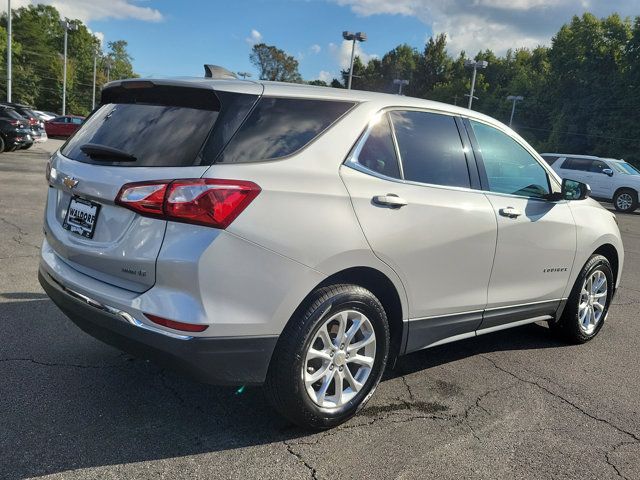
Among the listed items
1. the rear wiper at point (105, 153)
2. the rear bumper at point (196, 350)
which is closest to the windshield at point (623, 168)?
the rear bumper at point (196, 350)

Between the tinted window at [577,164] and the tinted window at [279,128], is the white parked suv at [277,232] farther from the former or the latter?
the tinted window at [577,164]

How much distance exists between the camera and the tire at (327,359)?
8.80 feet

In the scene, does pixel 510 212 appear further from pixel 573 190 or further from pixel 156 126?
pixel 156 126

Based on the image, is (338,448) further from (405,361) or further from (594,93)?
(594,93)

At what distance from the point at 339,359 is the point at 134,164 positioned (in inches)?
56.0

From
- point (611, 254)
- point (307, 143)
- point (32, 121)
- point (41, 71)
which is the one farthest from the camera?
point (41, 71)

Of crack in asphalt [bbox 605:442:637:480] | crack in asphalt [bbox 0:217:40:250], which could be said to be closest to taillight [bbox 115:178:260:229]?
crack in asphalt [bbox 605:442:637:480]

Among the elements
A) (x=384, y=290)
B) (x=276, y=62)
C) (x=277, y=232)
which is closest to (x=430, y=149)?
(x=384, y=290)

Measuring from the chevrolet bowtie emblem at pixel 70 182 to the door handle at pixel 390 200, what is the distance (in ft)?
5.03

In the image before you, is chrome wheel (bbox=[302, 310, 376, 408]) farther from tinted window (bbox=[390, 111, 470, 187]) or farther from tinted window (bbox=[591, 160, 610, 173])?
tinted window (bbox=[591, 160, 610, 173])

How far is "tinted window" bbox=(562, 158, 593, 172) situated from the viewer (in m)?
19.4

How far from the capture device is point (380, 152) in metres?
3.08

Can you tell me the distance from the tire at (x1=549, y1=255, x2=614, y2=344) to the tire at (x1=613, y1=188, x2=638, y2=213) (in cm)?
1585

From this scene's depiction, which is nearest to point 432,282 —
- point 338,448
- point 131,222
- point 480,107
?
point 338,448
